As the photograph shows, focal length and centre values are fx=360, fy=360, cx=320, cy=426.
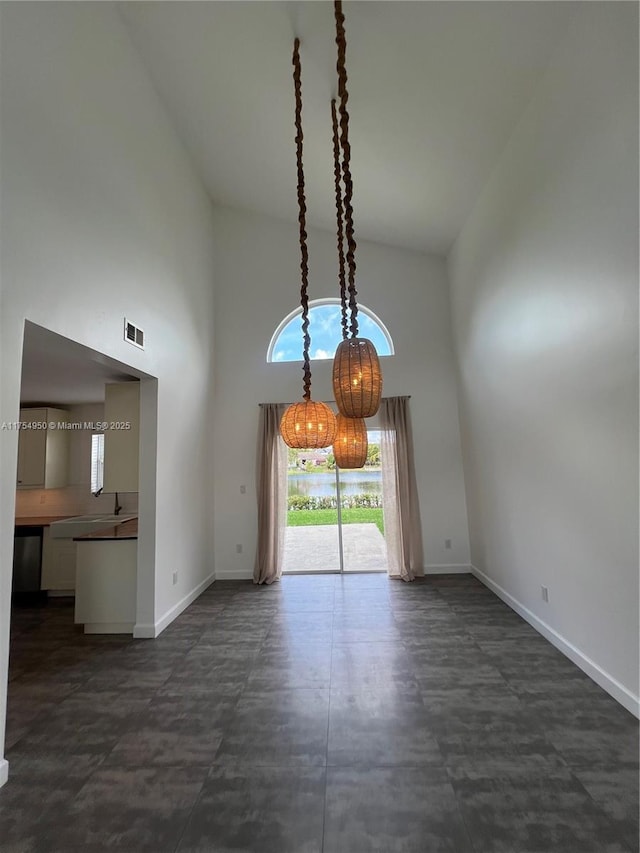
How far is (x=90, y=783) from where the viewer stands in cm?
173

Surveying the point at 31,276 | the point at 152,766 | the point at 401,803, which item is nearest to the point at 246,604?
the point at 152,766

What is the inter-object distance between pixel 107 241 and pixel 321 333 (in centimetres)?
303

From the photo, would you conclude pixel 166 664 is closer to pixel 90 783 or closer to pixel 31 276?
pixel 90 783

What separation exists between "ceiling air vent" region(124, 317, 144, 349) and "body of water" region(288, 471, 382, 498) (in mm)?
2743

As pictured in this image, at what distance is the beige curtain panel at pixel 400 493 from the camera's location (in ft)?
15.8

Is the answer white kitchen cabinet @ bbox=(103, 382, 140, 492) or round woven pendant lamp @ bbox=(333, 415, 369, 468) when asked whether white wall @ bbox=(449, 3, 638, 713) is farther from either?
white kitchen cabinet @ bbox=(103, 382, 140, 492)

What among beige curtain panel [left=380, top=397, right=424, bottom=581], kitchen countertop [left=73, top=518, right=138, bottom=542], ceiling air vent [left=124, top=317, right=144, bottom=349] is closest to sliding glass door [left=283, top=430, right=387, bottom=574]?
beige curtain panel [left=380, top=397, right=424, bottom=581]

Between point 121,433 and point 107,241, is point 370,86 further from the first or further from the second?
point 121,433

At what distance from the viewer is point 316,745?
194 cm

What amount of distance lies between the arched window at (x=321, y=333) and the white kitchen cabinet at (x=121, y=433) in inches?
86.4

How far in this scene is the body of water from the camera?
514cm

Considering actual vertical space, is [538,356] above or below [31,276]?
below

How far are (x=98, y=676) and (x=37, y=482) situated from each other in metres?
2.97

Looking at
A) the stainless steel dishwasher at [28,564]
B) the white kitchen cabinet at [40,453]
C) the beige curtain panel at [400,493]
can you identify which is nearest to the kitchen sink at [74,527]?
the stainless steel dishwasher at [28,564]
